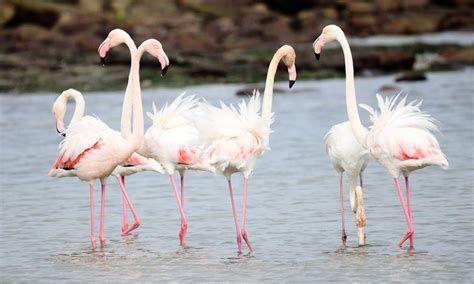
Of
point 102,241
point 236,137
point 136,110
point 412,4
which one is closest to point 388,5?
point 412,4

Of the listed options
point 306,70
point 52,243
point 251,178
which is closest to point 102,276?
point 52,243

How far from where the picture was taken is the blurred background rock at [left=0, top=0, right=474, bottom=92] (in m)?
32.0

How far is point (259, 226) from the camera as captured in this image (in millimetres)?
11086

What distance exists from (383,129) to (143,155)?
Result: 2635 mm

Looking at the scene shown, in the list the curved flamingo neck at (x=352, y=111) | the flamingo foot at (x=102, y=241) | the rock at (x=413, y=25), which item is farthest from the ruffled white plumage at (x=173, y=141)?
the rock at (x=413, y=25)

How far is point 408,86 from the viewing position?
88.4 ft

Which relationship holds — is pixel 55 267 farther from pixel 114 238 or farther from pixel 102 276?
pixel 114 238

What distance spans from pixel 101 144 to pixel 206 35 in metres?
33.5

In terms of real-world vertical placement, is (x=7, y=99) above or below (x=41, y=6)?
below

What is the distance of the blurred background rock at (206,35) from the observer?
105ft

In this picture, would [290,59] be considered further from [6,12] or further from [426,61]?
[6,12]

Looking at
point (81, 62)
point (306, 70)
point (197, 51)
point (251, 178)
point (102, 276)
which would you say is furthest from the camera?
point (197, 51)

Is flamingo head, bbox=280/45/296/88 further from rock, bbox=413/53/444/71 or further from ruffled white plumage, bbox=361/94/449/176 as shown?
rock, bbox=413/53/444/71

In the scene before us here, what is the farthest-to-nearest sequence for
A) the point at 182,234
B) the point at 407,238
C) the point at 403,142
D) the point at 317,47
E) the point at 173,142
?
the point at 173,142 → the point at 182,234 → the point at 317,47 → the point at 407,238 → the point at 403,142
